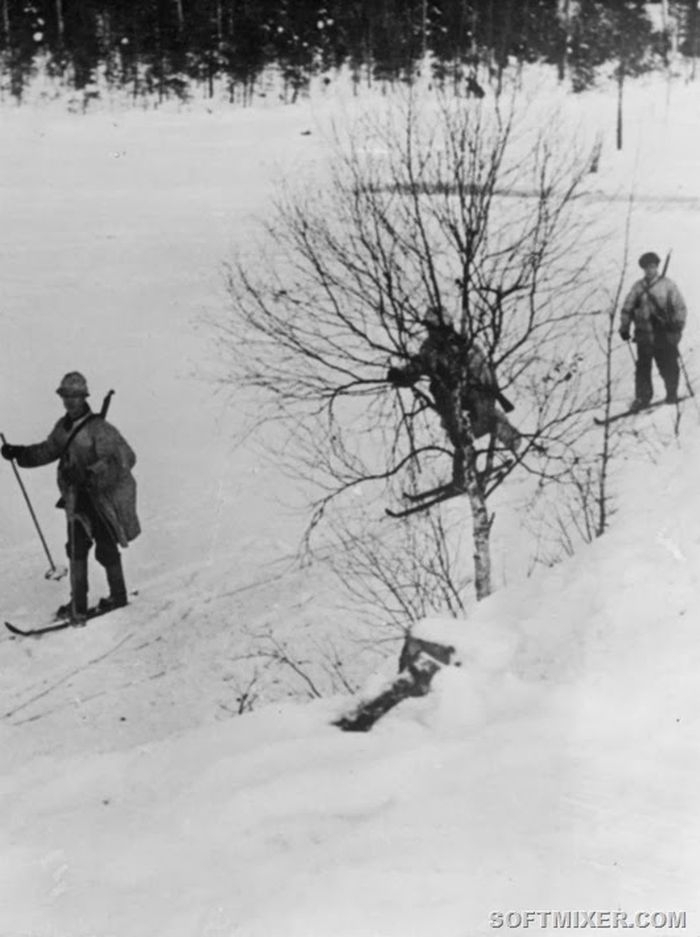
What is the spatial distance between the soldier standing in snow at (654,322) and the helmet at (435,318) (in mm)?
2118

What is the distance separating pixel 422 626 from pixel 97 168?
57.8 feet

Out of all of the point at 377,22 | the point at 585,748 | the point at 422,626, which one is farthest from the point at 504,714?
the point at 377,22

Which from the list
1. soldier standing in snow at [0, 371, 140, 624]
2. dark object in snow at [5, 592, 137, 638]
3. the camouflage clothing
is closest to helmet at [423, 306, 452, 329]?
the camouflage clothing

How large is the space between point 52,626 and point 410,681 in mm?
4192

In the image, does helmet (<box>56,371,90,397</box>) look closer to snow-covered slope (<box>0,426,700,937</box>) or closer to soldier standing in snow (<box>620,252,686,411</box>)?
snow-covered slope (<box>0,426,700,937</box>)

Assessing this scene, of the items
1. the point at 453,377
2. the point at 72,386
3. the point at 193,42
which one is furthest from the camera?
the point at 193,42

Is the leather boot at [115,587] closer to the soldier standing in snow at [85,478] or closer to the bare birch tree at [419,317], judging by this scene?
the soldier standing in snow at [85,478]

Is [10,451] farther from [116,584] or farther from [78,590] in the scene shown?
[116,584]

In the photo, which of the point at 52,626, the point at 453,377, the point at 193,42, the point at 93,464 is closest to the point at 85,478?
the point at 93,464

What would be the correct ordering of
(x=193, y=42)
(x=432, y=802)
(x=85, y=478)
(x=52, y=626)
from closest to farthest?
1. (x=432, y=802)
2. (x=85, y=478)
3. (x=52, y=626)
4. (x=193, y=42)

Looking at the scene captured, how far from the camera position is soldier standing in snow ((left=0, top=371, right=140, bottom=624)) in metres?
7.62

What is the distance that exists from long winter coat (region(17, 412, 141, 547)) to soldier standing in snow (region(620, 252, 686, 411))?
16.2ft

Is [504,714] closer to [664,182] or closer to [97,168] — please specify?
[664,182]

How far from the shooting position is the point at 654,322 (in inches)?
382
